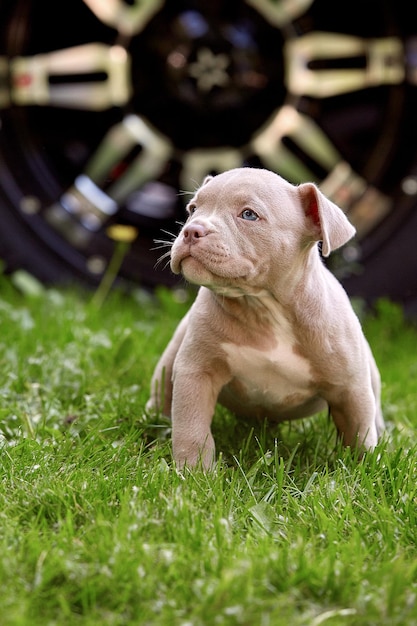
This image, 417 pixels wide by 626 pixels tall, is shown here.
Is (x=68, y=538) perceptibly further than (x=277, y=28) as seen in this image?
No

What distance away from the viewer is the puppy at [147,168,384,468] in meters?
2.34

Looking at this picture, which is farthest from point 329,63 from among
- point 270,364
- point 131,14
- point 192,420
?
point 192,420

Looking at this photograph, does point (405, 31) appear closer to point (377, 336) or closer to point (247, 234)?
point (377, 336)

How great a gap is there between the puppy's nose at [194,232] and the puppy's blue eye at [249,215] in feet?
0.41

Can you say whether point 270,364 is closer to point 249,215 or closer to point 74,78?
point 249,215

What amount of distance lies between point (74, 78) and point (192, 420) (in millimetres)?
2061

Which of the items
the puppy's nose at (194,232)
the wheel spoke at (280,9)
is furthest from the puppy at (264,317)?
the wheel spoke at (280,9)

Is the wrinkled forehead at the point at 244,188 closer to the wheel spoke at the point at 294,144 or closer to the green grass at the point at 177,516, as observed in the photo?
the green grass at the point at 177,516

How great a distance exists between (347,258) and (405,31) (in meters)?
0.89

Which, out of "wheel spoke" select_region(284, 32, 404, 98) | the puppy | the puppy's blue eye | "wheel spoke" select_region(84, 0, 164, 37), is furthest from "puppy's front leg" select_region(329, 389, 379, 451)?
"wheel spoke" select_region(84, 0, 164, 37)

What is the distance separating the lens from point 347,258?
3.87m

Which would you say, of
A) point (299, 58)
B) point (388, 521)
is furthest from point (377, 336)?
point (388, 521)

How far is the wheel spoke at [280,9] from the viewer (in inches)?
149

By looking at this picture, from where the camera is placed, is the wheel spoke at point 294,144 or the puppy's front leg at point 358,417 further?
the wheel spoke at point 294,144
